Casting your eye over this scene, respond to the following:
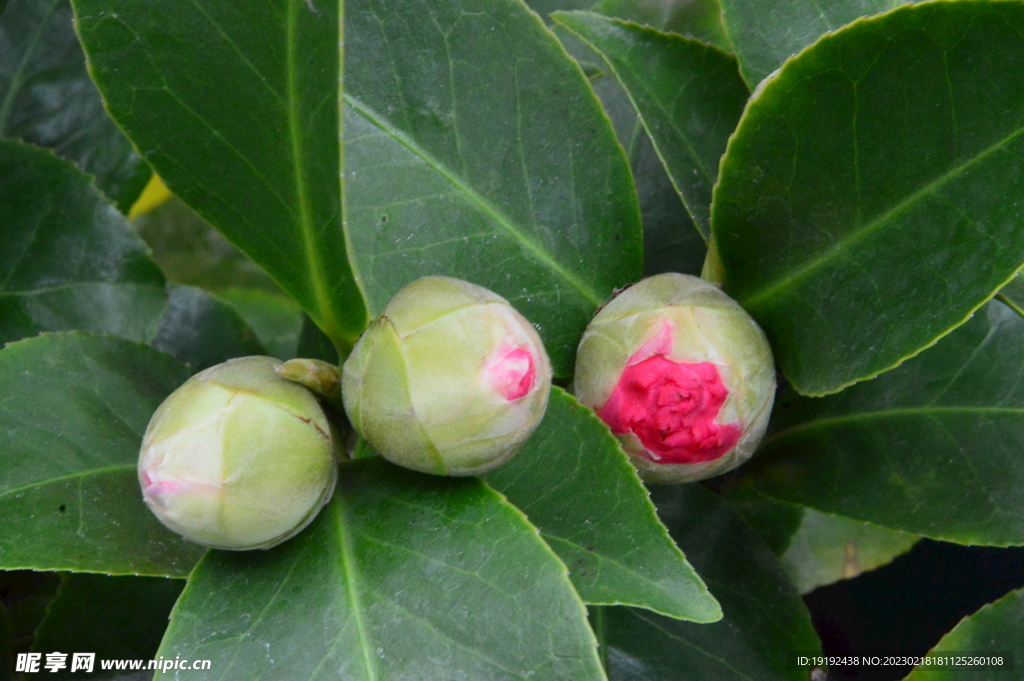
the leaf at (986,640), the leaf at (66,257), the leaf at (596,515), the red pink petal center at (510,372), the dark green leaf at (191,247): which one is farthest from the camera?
the dark green leaf at (191,247)

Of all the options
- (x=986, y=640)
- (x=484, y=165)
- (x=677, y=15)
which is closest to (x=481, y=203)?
(x=484, y=165)

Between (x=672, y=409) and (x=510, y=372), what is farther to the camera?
(x=672, y=409)

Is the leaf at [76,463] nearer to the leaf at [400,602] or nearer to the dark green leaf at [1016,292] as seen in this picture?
the leaf at [400,602]

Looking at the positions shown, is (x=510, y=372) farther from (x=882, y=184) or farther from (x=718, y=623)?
(x=718, y=623)

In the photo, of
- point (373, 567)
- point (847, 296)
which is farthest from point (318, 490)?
point (847, 296)

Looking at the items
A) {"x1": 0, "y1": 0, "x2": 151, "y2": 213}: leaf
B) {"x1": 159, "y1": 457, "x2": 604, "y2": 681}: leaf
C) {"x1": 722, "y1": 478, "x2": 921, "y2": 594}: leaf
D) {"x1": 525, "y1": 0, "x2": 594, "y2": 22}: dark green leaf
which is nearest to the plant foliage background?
{"x1": 159, "y1": 457, "x2": 604, "y2": 681}: leaf

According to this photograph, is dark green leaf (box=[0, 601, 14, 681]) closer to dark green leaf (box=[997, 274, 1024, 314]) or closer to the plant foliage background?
the plant foliage background

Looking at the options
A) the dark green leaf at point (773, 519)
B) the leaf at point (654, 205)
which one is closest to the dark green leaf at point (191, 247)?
the leaf at point (654, 205)
